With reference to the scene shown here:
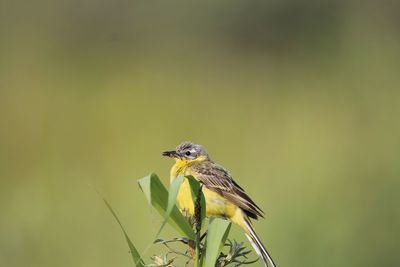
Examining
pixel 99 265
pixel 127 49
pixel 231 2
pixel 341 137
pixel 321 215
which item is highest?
pixel 231 2

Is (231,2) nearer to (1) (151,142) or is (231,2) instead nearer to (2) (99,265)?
(1) (151,142)

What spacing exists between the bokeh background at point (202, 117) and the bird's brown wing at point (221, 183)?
4.37 ft

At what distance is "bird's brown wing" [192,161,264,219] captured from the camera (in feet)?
12.7

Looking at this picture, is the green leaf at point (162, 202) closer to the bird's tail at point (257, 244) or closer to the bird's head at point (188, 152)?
the bird's tail at point (257, 244)

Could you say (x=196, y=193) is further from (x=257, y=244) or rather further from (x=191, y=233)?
(x=257, y=244)

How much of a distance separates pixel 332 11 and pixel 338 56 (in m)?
1.03

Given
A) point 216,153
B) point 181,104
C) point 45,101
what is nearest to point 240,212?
point 216,153

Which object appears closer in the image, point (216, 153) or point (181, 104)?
point (216, 153)

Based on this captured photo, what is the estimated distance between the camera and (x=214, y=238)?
1.77 metres

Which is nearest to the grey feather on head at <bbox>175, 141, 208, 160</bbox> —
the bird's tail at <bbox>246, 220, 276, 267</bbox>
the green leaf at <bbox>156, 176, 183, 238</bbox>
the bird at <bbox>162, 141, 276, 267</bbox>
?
the bird at <bbox>162, 141, 276, 267</bbox>

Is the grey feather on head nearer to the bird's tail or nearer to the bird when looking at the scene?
the bird

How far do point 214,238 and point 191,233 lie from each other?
5cm

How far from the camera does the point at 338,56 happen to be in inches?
383

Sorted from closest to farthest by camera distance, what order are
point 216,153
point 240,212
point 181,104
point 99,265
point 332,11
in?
point 240,212
point 99,265
point 216,153
point 181,104
point 332,11
